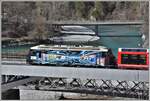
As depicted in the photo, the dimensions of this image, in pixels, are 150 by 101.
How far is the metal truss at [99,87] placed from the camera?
45.5 feet

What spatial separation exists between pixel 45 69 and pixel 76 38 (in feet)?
66.4

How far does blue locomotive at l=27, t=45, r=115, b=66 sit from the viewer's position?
14570mm

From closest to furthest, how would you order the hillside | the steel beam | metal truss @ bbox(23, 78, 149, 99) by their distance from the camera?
the steel beam → metal truss @ bbox(23, 78, 149, 99) → the hillside


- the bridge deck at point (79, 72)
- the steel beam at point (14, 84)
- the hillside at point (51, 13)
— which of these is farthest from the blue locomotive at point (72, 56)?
the hillside at point (51, 13)

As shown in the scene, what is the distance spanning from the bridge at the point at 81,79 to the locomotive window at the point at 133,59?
71cm

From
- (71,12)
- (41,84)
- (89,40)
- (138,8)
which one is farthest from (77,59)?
(71,12)

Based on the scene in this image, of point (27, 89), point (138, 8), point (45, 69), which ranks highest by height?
point (138, 8)

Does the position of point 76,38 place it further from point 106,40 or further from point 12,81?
point 12,81

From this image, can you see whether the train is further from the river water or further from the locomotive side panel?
the river water

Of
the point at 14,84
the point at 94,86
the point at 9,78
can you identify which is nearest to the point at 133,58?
the point at 94,86

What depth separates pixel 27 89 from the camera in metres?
14.6

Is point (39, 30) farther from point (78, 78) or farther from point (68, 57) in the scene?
point (78, 78)

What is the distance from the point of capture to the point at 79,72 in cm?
1230

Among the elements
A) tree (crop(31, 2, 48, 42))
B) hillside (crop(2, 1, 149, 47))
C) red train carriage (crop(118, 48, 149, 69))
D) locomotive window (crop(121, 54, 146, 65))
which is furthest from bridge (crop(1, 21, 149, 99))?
hillside (crop(2, 1, 149, 47))
